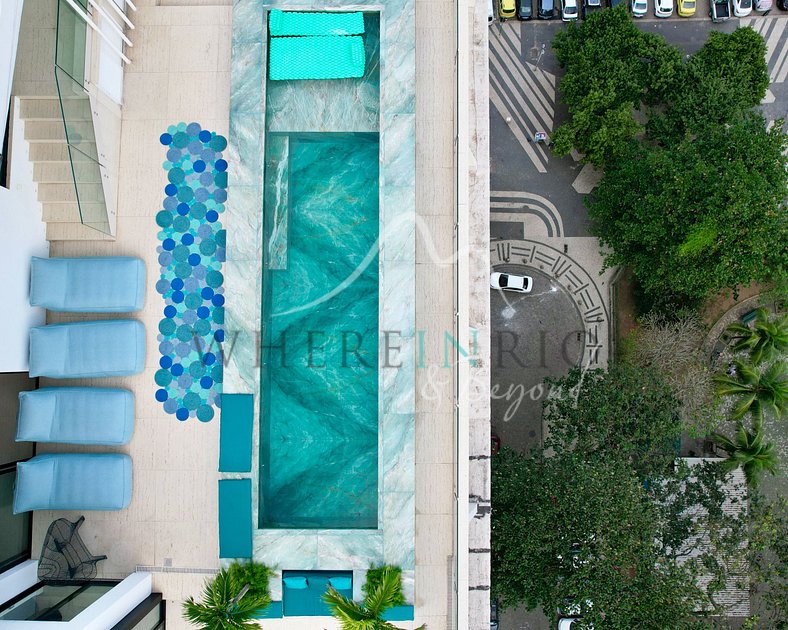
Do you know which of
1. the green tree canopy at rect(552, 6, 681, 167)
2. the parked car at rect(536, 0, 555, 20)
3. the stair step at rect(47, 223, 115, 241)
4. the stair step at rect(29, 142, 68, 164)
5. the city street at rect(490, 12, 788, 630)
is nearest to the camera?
the stair step at rect(29, 142, 68, 164)

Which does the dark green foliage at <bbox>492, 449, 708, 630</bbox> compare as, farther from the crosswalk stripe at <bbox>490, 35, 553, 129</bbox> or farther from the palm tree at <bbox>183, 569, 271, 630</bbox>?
the crosswalk stripe at <bbox>490, 35, 553, 129</bbox>

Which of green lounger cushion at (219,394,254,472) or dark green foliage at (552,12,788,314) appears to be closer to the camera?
green lounger cushion at (219,394,254,472)

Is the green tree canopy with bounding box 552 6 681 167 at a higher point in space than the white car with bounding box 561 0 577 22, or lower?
lower

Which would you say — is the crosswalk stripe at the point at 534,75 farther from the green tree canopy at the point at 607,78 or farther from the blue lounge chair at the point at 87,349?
the blue lounge chair at the point at 87,349

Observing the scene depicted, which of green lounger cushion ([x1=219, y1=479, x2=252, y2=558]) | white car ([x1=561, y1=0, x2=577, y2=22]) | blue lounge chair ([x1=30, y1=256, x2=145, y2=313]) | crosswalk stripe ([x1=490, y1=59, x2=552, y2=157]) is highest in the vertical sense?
white car ([x1=561, y1=0, x2=577, y2=22])

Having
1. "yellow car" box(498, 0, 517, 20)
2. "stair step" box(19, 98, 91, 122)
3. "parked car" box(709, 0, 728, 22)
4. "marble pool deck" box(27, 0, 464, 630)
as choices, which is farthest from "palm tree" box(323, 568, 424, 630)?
"parked car" box(709, 0, 728, 22)
